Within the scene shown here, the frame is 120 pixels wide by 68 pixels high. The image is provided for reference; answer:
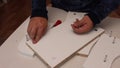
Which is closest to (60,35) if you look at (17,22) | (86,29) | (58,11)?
(86,29)

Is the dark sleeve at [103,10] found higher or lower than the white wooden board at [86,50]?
higher

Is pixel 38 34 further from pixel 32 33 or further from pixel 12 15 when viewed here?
pixel 12 15

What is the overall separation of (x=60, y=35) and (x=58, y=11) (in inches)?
8.0

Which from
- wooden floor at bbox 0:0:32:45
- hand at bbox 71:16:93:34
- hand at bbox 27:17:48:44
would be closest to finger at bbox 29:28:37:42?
hand at bbox 27:17:48:44

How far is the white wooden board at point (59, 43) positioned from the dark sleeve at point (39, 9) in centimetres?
9

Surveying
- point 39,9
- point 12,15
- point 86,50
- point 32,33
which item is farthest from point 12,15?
point 86,50

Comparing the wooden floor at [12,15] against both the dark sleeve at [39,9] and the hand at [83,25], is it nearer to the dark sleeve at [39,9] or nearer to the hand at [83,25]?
the dark sleeve at [39,9]

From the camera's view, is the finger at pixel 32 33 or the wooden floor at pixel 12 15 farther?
the wooden floor at pixel 12 15

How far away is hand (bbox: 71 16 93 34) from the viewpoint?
2.19ft

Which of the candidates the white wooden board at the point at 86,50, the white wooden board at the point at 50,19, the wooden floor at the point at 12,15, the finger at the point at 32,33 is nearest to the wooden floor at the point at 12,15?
the wooden floor at the point at 12,15

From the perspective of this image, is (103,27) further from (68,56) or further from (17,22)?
(17,22)

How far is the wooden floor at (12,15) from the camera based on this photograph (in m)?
1.84

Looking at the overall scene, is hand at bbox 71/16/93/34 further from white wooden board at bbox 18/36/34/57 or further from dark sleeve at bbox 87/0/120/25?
white wooden board at bbox 18/36/34/57

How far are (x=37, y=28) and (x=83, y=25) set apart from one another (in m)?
0.15
